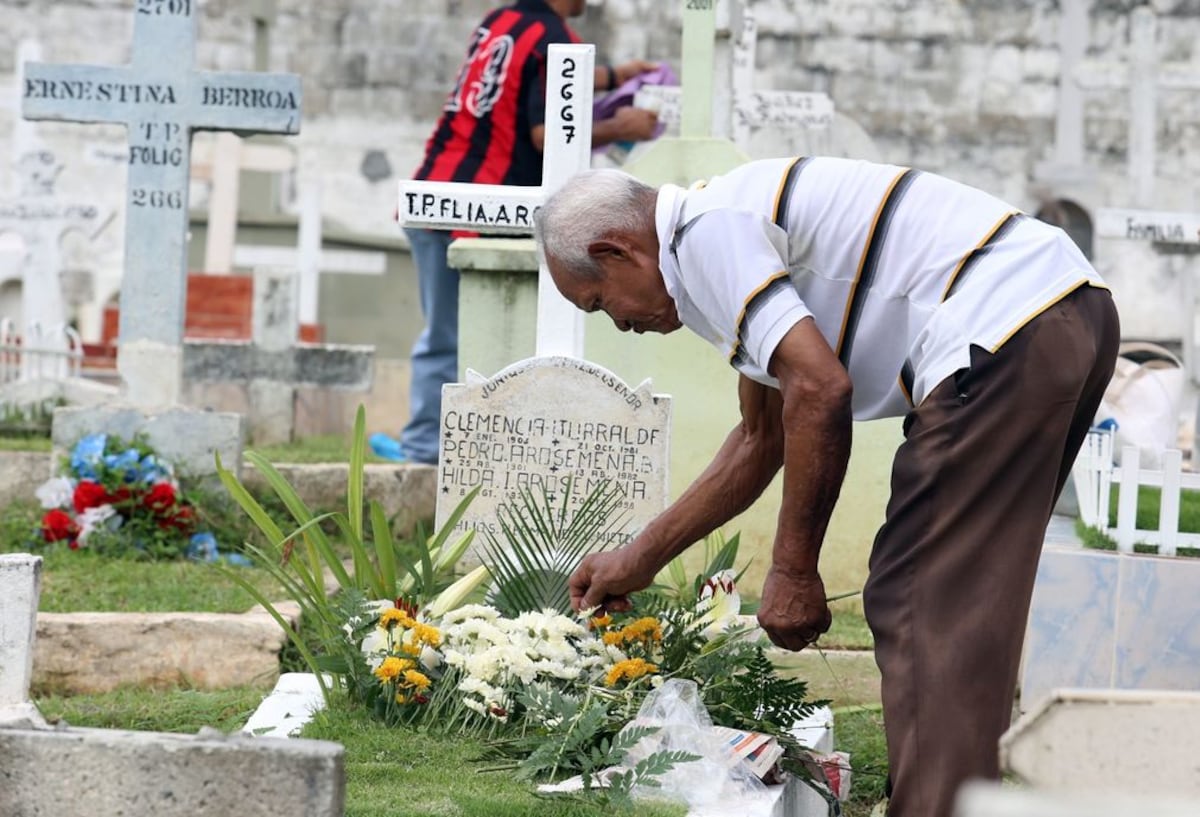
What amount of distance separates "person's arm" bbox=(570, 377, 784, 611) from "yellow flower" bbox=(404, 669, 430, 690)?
0.51 metres

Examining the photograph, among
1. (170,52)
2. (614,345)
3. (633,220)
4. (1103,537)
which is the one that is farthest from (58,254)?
(633,220)

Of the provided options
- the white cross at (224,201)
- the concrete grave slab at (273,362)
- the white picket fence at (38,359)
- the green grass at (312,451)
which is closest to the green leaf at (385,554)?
the green grass at (312,451)

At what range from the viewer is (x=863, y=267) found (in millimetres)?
3369

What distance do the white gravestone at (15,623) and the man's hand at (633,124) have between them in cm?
518

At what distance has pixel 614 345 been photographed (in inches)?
261

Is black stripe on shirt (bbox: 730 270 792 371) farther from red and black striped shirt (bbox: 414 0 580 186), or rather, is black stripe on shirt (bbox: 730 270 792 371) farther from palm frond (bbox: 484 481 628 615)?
red and black striped shirt (bbox: 414 0 580 186)

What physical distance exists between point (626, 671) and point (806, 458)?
839 millimetres

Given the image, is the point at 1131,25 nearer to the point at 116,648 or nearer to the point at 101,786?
the point at 116,648

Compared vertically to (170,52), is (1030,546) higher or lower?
lower

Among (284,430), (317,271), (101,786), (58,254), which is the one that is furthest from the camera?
(317,271)

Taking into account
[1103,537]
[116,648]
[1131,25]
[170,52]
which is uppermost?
[1131,25]

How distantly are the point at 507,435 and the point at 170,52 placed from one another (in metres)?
2.65

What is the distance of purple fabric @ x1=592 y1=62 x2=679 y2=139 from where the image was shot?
9.15 metres

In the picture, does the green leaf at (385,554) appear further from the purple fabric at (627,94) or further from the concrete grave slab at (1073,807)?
the purple fabric at (627,94)
